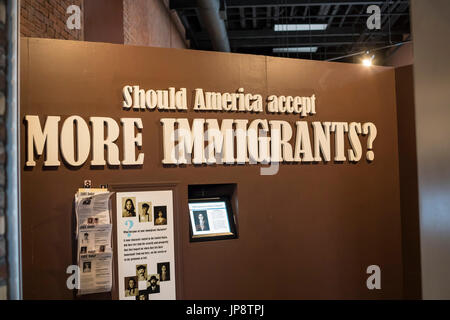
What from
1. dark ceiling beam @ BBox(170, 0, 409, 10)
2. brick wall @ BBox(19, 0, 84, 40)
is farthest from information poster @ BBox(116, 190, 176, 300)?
dark ceiling beam @ BBox(170, 0, 409, 10)

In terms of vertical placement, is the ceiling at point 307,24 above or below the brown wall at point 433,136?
above

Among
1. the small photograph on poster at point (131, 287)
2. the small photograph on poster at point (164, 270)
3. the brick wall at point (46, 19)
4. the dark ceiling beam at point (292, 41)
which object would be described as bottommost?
the small photograph on poster at point (131, 287)

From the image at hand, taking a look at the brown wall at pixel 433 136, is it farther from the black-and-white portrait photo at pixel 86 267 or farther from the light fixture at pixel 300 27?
the light fixture at pixel 300 27

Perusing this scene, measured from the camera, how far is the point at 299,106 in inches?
166

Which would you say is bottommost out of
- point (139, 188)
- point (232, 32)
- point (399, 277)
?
→ point (399, 277)

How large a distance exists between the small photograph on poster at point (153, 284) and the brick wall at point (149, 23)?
3.27 meters

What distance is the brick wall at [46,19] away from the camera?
449cm

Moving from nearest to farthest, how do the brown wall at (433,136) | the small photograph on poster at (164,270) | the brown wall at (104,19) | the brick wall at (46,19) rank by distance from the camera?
the brown wall at (433,136)
the small photograph on poster at (164,270)
the brick wall at (46,19)
the brown wall at (104,19)

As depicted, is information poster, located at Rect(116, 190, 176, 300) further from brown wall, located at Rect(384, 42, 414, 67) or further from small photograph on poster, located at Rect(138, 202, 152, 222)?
brown wall, located at Rect(384, 42, 414, 67)

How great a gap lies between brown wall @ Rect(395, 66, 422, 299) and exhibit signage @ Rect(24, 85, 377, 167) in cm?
36

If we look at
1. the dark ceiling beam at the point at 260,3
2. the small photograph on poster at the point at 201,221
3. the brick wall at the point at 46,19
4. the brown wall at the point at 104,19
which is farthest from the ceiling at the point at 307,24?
the small photograph on poster at the point at 201,221

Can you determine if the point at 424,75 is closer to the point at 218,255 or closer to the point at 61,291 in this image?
the point at 218,255

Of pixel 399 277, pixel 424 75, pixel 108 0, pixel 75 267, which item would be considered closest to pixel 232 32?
pixel 108 0
